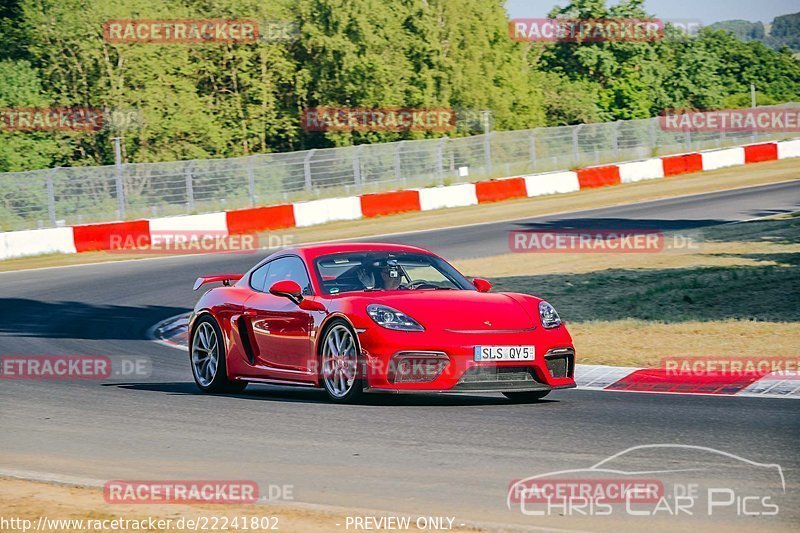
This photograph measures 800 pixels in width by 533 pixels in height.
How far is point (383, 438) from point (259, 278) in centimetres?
360

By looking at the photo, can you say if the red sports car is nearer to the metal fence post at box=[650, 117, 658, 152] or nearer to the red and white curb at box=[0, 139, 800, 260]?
the red and white curb at box=[0, 139, 800, 260]

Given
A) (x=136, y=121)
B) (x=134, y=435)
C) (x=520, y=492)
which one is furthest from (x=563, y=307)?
(x=136, y=121)

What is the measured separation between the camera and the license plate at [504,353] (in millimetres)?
9438

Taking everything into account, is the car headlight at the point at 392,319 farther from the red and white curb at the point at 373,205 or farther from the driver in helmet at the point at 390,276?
the red and white curb at the point at 373,205

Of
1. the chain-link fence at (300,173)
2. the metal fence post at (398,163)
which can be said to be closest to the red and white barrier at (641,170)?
the chain-link fence at (300,173)

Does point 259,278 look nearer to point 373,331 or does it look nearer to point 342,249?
point 342,249

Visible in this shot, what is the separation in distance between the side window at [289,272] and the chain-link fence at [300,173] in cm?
2053

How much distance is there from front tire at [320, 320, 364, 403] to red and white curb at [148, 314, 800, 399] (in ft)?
8.24

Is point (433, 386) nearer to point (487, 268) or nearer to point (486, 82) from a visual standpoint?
point (487, 268)

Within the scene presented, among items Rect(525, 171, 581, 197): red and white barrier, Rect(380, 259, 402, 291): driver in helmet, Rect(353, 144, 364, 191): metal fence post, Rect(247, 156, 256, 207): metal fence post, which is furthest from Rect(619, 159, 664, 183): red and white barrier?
Rect(380, 259, 402, 291): driver in helmet

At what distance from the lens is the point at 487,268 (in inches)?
890

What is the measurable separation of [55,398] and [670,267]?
38.9 ft

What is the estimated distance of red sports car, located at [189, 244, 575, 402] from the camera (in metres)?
9.47

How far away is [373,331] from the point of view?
9.56 m
